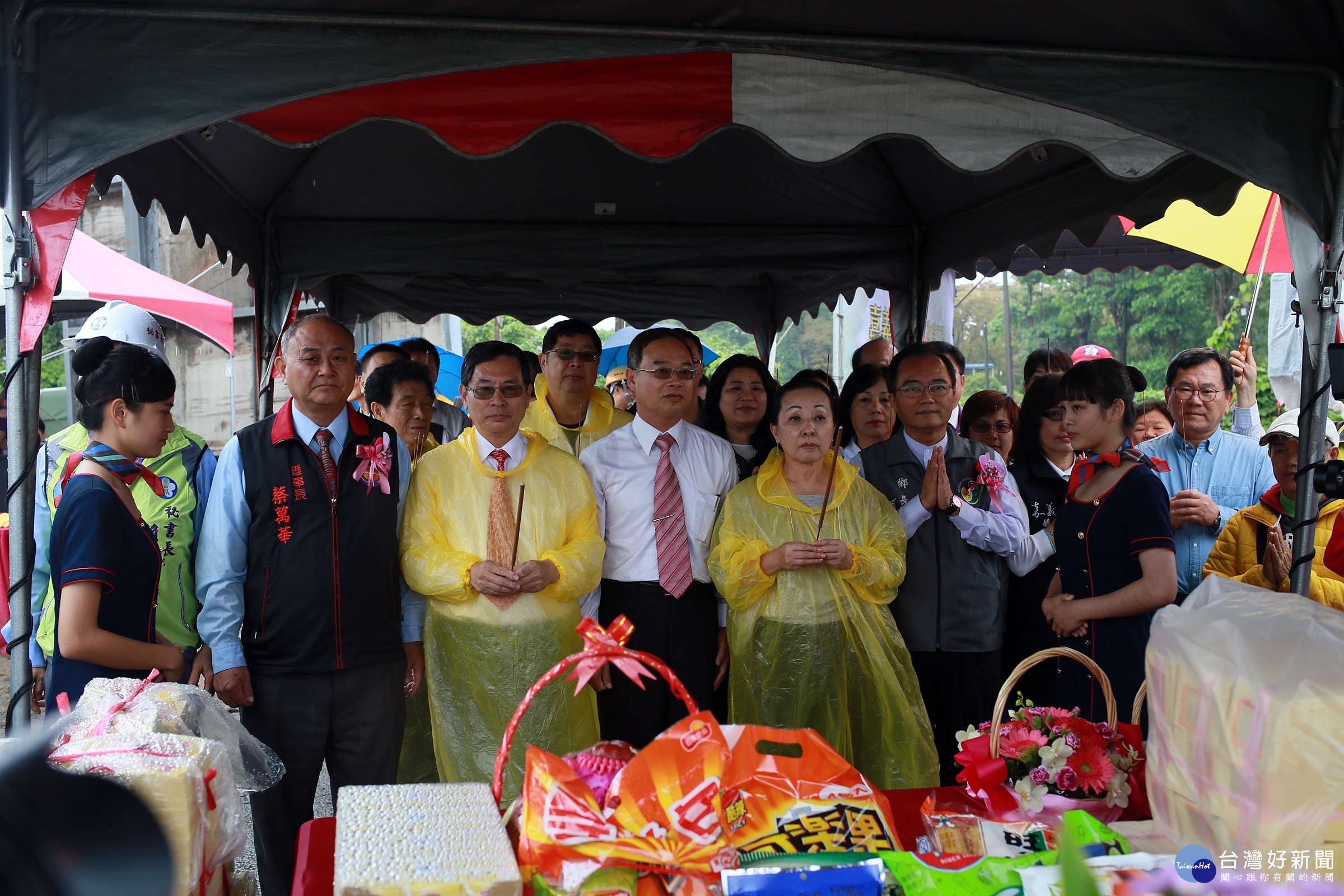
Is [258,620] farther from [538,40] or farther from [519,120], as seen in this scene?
[538,40]

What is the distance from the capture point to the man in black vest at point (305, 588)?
7.72 ft

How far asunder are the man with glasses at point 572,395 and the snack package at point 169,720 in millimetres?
1773

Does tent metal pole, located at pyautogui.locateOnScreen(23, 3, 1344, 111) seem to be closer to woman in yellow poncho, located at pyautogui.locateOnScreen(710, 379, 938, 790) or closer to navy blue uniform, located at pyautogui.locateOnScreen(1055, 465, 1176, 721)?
woman in yellow poncho, located at pyautogui.locateOnScreen(710, 379, 938, 790)

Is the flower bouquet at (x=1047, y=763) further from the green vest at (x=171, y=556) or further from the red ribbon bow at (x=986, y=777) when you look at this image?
the green vest at (x=171, y=556)

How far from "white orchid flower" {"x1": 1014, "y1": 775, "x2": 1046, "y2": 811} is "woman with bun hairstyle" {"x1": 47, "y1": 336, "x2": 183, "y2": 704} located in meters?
1.85

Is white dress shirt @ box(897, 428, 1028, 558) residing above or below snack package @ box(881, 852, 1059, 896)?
above

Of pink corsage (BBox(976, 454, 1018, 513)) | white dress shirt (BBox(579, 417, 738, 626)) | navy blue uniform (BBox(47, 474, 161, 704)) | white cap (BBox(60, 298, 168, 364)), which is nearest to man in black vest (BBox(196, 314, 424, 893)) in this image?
navy blue uniform (BBox(47, 474, 161, 704))

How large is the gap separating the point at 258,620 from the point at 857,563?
1650 millimetres

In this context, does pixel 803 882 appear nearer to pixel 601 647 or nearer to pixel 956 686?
pixel 601 647

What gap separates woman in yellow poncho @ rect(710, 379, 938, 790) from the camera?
2580mm

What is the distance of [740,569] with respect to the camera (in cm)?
256

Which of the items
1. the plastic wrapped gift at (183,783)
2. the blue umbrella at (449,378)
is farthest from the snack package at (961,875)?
the blue umbrella at (449,378)

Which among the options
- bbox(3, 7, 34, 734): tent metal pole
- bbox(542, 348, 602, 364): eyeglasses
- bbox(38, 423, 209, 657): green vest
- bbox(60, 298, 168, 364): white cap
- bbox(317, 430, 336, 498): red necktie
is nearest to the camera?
bbox(3, 7, 34, 734): tent metal pole

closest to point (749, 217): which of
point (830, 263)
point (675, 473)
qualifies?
point (830, 263)
